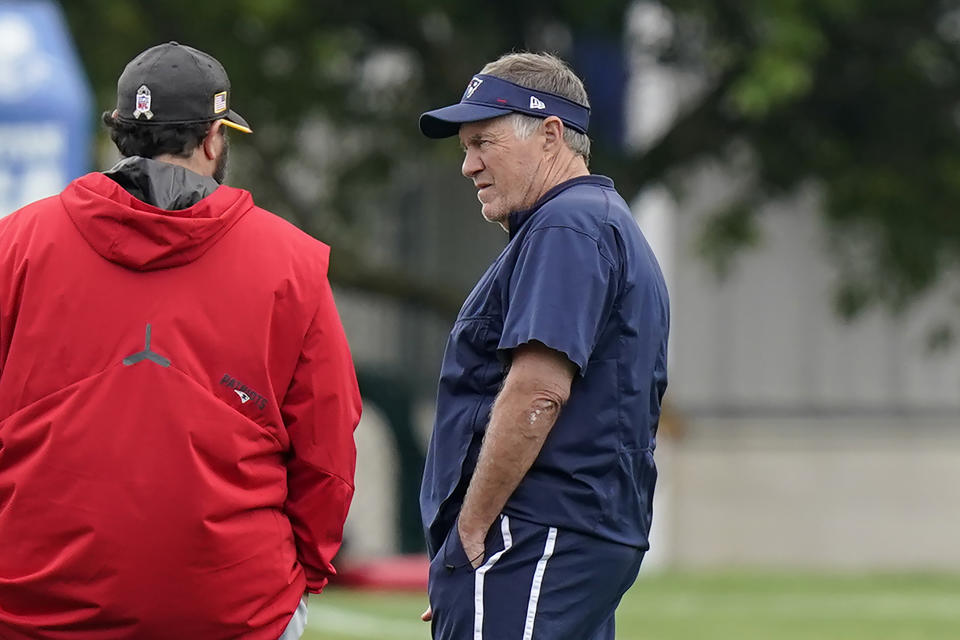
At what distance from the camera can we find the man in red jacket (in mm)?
3543

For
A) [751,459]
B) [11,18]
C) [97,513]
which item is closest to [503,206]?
[97,513]

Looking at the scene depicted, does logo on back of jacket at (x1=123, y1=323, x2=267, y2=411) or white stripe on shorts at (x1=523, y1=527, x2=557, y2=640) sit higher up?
logo on back of jacket at (x1=123, y1=323, x2=267, y2=411)

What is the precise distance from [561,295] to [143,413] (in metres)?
0.91

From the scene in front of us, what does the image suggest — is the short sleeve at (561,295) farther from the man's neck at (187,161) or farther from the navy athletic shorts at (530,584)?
the man's neck at (187,161)

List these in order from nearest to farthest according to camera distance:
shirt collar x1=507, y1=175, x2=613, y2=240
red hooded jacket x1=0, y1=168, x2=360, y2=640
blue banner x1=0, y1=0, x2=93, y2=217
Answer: red hooded jacket x1=0, y1=168, x2=360, y2=640
shirt collar x1=507, y1=175, x2=613, y2=240
blue banner x1=0, y1=0, x2=93, y2=217

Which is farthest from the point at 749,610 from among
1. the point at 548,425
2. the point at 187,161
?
the point at 187,161

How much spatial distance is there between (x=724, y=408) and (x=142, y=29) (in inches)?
321

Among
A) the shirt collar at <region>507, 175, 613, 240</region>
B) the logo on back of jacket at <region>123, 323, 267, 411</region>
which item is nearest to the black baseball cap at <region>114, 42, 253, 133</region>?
the logo on back of jacket at <region>123, 323, 267, 411</region>

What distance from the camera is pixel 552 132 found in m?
4.09

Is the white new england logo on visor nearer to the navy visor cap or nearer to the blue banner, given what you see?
the navy visor cap

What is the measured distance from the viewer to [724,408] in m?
20.1

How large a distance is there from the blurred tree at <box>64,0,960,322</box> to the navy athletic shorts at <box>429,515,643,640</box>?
1054cm

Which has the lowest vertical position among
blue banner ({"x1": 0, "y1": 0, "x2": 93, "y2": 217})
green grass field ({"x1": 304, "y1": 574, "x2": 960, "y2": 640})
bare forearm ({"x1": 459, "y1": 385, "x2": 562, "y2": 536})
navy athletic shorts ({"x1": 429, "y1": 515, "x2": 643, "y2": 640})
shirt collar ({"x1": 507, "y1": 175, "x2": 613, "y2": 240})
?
green grass field ({"x1": 304, "y1": 574, "x2": 960, "y2": 640})

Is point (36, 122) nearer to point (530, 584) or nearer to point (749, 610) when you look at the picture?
point (749, 610)
